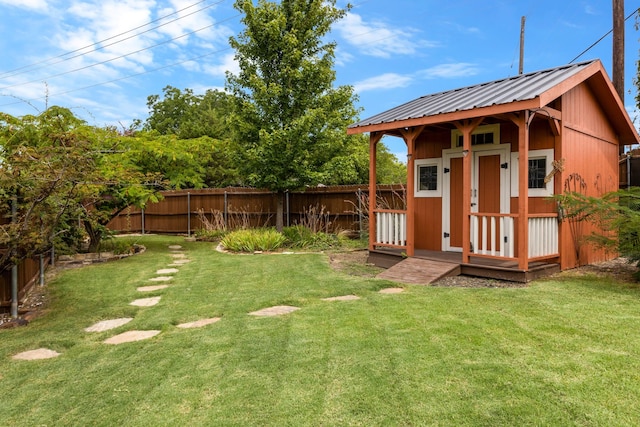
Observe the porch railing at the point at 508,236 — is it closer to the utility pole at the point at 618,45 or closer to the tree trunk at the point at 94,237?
the utility pole at the point at 618,45

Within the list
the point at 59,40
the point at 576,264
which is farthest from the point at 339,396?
the point at 59,40

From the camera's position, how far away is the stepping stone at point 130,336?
3807mm

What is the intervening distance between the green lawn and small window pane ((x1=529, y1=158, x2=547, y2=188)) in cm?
213

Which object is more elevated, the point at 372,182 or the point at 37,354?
the point at 372,182

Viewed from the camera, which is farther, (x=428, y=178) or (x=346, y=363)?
(x=428, y=178)

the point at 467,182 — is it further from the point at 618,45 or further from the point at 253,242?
the point at 618,45

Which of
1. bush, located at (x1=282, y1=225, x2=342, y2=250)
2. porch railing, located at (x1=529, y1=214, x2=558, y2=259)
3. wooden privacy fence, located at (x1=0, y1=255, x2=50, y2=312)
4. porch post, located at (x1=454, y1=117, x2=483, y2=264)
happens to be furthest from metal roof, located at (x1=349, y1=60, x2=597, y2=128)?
wooden privacy fence, located at (x1=0, y1=255, x2=50, y2=312)

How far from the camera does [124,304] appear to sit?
5.21 meters

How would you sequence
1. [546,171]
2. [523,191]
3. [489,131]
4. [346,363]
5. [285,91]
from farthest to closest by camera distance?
[285,91] → [489,131] → [546,171] → [523,191] → [346,363]

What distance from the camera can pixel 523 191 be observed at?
582 cm

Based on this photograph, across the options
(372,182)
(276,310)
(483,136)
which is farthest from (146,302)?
(483,136)

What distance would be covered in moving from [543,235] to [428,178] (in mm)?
Answer: 2402

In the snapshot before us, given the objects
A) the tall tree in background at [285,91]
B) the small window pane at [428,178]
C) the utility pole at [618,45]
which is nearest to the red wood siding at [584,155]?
the utility pole at [618,45]

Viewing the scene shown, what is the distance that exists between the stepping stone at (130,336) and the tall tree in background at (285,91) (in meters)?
7.05
